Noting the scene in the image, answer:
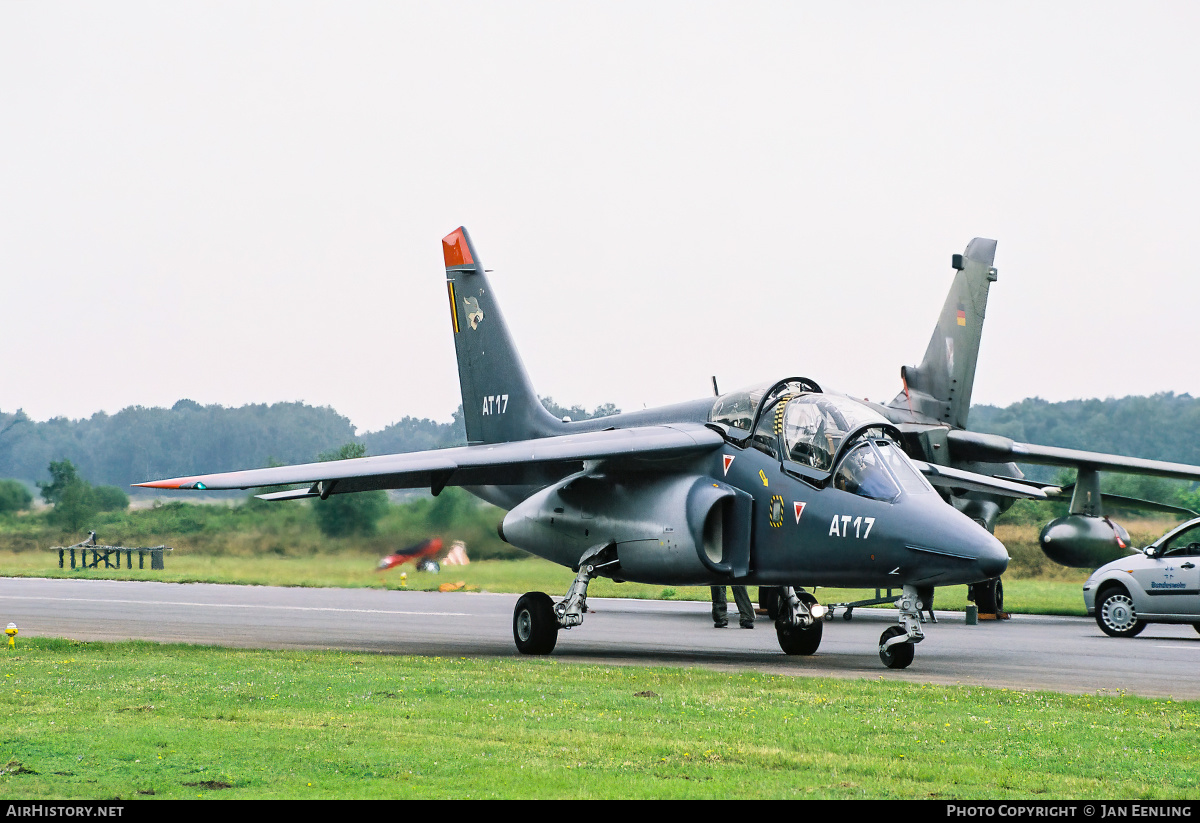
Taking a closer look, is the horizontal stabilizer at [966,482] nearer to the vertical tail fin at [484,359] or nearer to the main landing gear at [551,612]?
the vertical tail fin at [484,359]

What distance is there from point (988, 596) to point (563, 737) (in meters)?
16.4

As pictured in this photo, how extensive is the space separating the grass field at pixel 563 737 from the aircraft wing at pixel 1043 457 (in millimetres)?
12288

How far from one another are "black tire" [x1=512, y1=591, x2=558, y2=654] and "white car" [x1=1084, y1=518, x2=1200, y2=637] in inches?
337

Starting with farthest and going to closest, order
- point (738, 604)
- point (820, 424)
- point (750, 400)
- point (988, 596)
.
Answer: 1. point (988, 596)
2. point (738, 604)
3. point (750, 400)
4. point (820, 424)

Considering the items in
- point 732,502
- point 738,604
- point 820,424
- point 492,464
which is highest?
point 820,424

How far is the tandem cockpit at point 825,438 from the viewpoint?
13.3 m

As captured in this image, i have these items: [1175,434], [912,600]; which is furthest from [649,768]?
[1175,434]

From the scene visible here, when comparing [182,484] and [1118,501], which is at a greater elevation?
[182,484]

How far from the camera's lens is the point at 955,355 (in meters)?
24.3

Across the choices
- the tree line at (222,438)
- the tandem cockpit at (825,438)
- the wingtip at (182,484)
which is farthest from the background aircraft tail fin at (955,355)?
the tree line at (222,438)

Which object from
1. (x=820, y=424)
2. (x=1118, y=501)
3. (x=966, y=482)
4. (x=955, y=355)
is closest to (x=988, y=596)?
(x=966, y=482)

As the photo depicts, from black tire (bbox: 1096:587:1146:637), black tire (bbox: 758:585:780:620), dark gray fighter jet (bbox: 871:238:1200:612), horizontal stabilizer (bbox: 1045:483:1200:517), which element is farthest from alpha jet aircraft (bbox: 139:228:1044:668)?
horizontal stabilizer (bbox: 1045:483:1200:517)

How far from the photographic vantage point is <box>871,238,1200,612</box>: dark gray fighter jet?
21812 mm

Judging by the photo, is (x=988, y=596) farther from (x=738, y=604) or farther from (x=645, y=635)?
(x=645, y=635)
